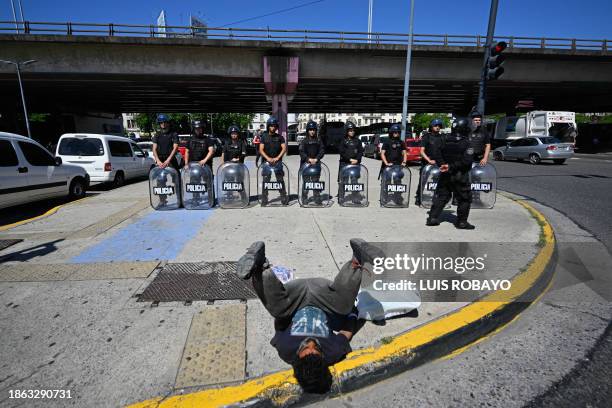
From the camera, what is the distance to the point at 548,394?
2.06m

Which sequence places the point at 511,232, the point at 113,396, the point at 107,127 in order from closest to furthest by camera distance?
the point at 113,396 → the point at 511,232 → the point at 107,127

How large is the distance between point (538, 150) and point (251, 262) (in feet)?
64.8

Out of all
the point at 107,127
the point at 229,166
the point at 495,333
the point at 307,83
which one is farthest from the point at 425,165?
the point at 107,127

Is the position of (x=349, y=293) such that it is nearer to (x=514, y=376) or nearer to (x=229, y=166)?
(x=514, y=376)

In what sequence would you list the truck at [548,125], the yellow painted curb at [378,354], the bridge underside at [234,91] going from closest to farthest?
the yellow painted curb at [378,354], the truck at [548,125], the bridge underside at [234,91]

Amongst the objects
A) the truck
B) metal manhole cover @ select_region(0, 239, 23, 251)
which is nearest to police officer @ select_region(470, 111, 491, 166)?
metal manhole cover @ select_region(0, 239, 23, 251)

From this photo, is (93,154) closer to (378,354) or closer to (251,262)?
(251,262)

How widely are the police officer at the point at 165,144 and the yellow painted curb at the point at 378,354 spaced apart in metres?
5.60

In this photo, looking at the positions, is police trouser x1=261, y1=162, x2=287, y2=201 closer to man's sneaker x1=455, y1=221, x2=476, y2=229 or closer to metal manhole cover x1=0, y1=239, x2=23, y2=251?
man's sneaker x1=455, y1=221, x2=476, y2=229

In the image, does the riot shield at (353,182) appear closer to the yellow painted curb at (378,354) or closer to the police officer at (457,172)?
the police officer at (457,172)


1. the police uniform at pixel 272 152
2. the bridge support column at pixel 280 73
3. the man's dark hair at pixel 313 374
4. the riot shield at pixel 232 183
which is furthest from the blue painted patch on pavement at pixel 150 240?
the bridge support column at pixel 280 73

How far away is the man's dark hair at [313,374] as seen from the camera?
1974mm

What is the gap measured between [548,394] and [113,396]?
2.70 meters

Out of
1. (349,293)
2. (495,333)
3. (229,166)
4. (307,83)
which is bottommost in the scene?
(495,333)
